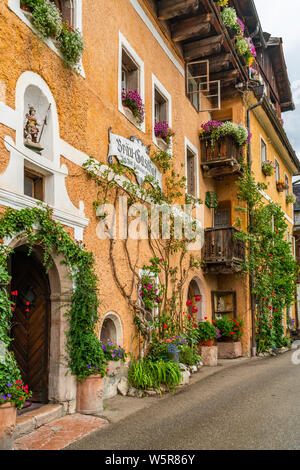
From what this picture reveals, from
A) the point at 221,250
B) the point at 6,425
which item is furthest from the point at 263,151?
the point at 6,425

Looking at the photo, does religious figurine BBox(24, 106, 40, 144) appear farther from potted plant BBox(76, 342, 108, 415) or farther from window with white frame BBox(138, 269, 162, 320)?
window with white frame BBox(138, 269, 162, 320)

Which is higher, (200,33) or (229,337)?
(200,33)

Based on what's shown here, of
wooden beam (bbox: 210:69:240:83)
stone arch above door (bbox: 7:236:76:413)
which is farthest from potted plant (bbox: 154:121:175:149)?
stone arch above door (bbox: 7:236:76:413)

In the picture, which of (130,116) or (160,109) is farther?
(160,109)

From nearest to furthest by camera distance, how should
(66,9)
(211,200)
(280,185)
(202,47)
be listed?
(66,9)
(202,47)
(211,200)
(280,185)

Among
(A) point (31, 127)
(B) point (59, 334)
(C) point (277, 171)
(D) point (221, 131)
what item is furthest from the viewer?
(C) point (277, 171)

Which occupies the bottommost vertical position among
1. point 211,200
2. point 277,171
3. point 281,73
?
point 211,200

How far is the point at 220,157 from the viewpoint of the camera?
12.8m

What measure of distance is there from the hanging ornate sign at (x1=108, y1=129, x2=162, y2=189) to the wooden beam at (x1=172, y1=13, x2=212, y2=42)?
139 inches

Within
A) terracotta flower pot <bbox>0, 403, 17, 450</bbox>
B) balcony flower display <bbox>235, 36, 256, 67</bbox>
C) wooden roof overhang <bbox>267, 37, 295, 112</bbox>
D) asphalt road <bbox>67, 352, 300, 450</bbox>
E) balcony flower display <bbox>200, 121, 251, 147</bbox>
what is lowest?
asphalt road <bbox>67, 352, 300, 450</bbox>

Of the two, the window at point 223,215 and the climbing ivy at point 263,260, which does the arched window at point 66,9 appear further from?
the window at point 223,215

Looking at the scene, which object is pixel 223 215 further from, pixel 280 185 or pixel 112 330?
pixel 112 330

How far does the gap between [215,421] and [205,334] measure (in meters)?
5.06

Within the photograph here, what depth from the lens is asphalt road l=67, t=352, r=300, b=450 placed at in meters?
5.20
